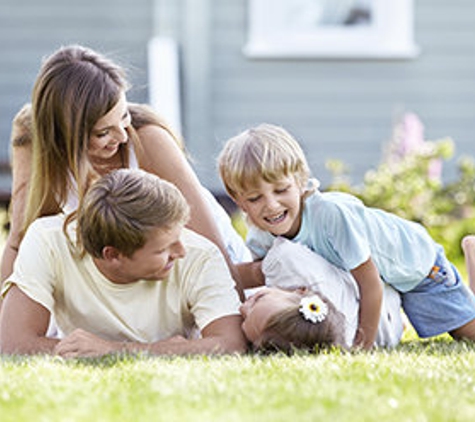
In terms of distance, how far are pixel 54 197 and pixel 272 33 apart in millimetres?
5118

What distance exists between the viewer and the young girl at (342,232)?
13.5 feet

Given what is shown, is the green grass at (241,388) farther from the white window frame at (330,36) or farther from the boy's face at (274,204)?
the white window frame at (330,36)

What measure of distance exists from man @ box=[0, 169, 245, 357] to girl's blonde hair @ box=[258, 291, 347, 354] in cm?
13

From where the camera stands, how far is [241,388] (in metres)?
2.96

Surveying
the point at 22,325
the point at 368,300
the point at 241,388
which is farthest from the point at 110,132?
the point at 241,388

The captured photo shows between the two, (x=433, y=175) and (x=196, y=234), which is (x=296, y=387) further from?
(x=433, y=175)

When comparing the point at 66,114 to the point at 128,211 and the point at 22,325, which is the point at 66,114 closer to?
the point at 128,211

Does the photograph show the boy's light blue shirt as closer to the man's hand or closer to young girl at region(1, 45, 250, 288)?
young girl at region(1, 45, 250, 288)

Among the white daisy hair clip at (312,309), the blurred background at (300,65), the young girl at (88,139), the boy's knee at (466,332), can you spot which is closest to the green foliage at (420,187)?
the blurred background at (300,65)

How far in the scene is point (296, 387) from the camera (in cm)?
297

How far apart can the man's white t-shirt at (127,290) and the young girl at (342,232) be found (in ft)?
1.03

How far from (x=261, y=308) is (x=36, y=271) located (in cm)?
81

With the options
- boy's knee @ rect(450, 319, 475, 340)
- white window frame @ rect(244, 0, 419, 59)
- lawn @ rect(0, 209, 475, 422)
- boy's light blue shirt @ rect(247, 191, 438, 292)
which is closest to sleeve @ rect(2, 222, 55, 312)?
lawn @ rect(0, 209, 475, 422)

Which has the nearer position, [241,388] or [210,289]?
[241,388]
